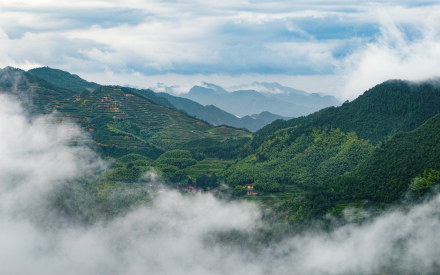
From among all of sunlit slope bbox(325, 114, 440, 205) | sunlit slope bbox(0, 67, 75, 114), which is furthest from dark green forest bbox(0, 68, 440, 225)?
sunlit slope bbox(0, 67, 75, 114)

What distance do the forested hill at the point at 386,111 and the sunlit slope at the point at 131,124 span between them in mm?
46434

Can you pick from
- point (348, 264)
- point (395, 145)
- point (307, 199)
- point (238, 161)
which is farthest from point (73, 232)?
point (395, 145)

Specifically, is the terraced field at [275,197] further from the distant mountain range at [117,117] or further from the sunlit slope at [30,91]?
the sunlit slope at [30,91]

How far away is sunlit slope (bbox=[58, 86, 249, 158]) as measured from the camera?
Result: 373ft

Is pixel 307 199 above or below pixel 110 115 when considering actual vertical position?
below

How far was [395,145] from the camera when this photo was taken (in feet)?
216

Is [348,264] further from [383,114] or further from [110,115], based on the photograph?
[110,115]

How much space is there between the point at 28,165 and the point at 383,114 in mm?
76298

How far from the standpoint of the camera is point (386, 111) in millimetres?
86000

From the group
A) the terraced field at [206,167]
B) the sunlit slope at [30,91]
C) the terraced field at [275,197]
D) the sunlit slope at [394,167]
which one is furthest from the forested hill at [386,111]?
the sunlit slope at [30,91]

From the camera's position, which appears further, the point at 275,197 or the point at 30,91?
the point at 30,91

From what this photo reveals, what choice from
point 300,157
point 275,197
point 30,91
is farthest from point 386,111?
point 30,91

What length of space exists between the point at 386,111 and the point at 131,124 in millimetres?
77625

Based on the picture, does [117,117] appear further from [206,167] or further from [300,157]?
[300,157]
